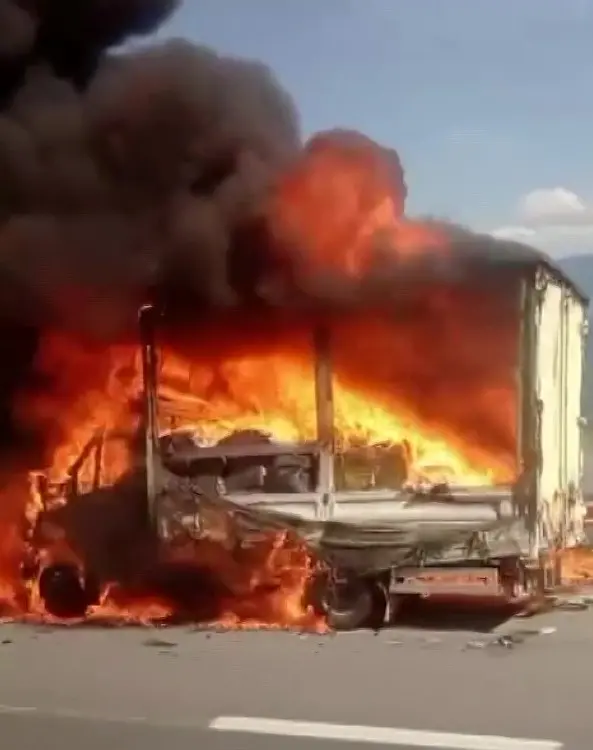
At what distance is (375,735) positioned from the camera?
3.92 meters

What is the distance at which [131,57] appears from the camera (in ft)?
15.2

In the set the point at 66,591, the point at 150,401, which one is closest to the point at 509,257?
the point at 150,401

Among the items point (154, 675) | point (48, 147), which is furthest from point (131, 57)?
point (154, 675)

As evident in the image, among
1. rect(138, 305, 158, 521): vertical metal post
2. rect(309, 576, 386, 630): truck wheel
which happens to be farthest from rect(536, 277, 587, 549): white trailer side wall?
rect(138, 305, 158, 521): vertical metal post

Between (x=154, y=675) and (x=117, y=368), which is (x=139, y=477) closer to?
(x=117, y=368)

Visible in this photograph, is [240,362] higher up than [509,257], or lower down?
lower down

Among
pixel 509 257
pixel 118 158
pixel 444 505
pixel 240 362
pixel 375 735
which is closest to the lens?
pixel 375 735

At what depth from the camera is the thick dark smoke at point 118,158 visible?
448 centimetres

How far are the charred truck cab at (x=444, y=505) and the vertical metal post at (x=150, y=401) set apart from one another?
19 cm

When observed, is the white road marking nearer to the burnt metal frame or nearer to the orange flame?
the orange flame

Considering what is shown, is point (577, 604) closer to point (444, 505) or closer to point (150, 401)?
point (444, 505)

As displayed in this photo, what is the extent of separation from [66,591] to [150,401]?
2.85ft

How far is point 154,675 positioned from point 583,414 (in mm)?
1832

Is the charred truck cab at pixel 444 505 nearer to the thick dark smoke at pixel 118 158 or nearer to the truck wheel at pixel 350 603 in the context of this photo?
the truck wheel at pixel 350 603
